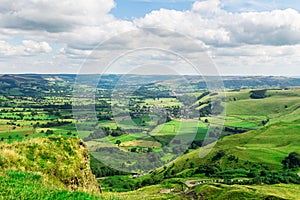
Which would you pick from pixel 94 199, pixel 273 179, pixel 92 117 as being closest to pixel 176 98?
pixel 92 117

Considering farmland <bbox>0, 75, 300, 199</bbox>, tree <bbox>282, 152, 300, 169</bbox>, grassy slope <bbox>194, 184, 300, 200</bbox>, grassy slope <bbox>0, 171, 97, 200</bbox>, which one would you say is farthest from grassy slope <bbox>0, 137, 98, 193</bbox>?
tree <bbox>282, 152, 300, 169</bbox>

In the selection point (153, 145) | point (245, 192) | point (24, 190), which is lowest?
point (245, 192)

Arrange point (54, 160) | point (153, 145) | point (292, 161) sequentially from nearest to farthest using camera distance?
point (54, 160) → point (153, 145) → point (292, 161)

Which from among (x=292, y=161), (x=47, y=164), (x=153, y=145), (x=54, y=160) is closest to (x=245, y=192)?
(x=153, y=145)

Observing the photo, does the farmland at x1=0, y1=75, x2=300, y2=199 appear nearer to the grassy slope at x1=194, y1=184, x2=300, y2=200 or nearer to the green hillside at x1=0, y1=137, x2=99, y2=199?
the green hillside at x1=0, y1=137, x2=99, y2=199

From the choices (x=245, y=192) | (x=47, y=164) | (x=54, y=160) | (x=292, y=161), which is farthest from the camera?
(x=292, y=161)

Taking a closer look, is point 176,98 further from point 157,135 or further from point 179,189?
point 179,189

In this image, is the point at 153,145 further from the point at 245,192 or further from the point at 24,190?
the point at 245,192

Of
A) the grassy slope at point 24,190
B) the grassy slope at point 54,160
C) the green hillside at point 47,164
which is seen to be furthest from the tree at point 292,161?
the grassy slope at point 24,190
